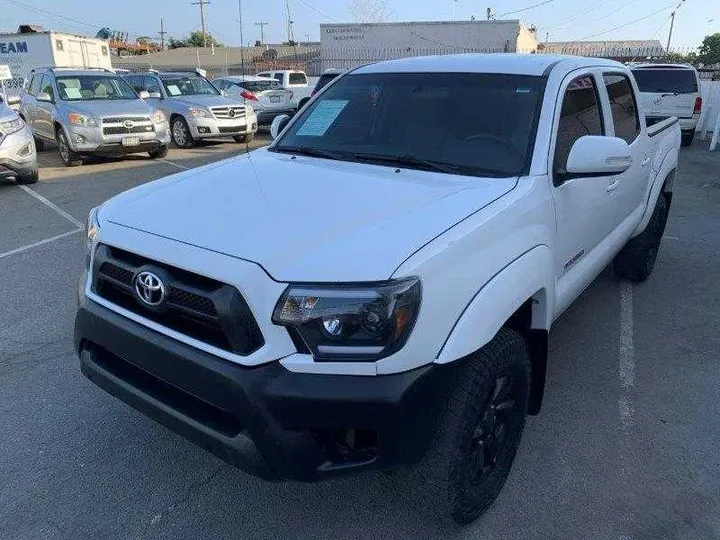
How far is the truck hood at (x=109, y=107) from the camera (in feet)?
35.1

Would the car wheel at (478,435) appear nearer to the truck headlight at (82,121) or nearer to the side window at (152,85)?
the truck headlight at (82,121)

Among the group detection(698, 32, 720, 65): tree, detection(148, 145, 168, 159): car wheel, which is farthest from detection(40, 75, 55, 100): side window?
detection(698, 32, 720, 65): tree

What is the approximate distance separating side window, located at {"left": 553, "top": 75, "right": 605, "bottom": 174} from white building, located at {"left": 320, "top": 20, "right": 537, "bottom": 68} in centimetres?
Answer: 2791

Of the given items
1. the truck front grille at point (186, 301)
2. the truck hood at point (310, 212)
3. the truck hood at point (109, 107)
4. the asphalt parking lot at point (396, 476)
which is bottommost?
the asphalt parking lot at point (396, 476)

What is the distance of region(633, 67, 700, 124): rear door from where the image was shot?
13.7 m

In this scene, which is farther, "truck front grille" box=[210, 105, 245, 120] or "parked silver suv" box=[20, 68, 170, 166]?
"truck front grille" box=[210, 105, 245, 120]

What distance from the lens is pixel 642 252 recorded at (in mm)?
5137

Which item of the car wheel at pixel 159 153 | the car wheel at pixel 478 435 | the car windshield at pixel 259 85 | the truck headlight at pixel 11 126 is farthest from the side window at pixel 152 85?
the car wheel at pixel 478 435

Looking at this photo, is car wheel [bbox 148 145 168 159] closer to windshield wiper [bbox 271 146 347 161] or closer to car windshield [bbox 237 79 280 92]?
car windshield [bbox 237 79 280 92]

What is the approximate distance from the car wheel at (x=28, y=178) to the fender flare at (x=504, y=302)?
8854mm

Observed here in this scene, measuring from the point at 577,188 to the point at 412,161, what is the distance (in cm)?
86

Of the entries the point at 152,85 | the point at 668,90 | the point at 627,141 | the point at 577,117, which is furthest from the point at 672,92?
the point at 577,117

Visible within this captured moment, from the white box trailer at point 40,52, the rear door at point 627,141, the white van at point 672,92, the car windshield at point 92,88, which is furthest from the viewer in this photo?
the white box trailer at point 40,52

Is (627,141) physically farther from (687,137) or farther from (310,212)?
(687,137)
